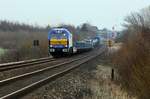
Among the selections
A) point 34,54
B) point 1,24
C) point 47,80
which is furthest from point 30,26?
point 47,80

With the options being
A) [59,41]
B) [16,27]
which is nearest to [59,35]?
[59,41]

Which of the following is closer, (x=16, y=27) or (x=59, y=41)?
Answer: (x=59, y=41)

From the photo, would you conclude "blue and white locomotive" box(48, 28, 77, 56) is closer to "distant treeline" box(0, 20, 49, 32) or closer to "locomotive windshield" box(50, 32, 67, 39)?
"locomotive windshield" box(50, 32, 67, 39)

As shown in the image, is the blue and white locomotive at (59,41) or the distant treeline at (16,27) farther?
the distant treeline at (16,27)

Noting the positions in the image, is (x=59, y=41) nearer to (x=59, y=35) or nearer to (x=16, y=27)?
(x=59, y=35)

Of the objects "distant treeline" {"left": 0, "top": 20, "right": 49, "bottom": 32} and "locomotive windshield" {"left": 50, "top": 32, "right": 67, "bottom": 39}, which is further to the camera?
"distant treeline" {"left": 0, "top": 20, "right": 49, "bottom": 32}

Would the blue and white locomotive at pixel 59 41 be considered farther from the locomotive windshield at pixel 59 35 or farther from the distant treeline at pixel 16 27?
the distant treeline at pixel 16 27

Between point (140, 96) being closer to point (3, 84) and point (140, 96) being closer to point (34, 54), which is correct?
point (3, 84)

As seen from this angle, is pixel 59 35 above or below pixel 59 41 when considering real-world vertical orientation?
above

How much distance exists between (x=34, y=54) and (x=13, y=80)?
3795cm

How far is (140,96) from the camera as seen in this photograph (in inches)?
671

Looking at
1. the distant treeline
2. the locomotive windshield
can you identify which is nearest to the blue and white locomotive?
the locomotive windshield

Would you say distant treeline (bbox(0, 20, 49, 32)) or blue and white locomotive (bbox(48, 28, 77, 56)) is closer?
blue and white locomotive (bbox(48, 28, 77, 56))

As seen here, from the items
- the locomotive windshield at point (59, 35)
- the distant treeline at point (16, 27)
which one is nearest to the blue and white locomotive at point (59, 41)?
the locomotive windshield at point (59, 35)
